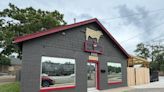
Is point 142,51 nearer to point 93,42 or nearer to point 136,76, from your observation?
point 136,76

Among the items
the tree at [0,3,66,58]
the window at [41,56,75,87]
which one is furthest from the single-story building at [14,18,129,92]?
the tree at [0,3,66,58]

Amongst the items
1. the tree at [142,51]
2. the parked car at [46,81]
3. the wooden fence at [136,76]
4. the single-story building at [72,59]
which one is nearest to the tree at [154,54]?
the tree at [142,51]

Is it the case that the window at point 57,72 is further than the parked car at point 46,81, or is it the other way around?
the window at point 57,72

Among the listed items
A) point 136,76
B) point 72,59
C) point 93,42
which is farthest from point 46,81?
point 136,76

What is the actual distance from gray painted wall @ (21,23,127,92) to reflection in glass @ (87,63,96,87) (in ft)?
1.90

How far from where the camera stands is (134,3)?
14.3 meters

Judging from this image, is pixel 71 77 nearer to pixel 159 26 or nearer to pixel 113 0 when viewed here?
pixel 113 0

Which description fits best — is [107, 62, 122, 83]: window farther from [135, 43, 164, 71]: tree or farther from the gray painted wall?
[135, 43, 164, 71]: tree

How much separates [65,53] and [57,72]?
1.39 meters

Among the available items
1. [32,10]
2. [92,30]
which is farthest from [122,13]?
[32,10]

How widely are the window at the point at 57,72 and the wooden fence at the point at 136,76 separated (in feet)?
27.4

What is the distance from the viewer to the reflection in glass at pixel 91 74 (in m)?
13.2

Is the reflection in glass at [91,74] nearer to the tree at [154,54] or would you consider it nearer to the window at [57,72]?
the window at [57,72]

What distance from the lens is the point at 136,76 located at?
62.2 ft
